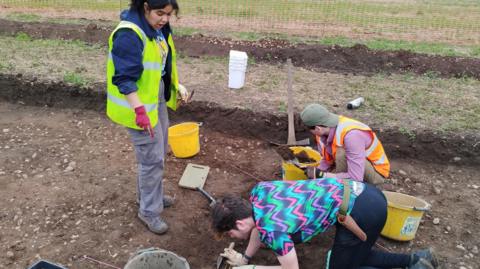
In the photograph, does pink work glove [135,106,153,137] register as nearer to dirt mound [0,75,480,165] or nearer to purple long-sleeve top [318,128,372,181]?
purple long-sleeve top [318,128,372,181]

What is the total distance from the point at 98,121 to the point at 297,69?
11.8ft

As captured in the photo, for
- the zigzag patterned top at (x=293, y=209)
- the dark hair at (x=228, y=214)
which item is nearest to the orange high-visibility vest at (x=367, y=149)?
the zigzag patterned top at (x=293, y=209)

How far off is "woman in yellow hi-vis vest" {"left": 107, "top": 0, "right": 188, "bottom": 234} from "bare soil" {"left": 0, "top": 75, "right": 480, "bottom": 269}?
43 cm

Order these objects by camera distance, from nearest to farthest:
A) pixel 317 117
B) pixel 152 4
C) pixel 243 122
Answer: pixel 152 4 → pixel 317 117 → pixel 243 122

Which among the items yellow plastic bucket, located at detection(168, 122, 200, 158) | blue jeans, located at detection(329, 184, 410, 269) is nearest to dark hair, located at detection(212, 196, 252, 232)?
blue jeans, located at detection(329, 184, 410, 269)

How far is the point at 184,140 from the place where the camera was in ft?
14.8

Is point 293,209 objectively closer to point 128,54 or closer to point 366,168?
point 366,168

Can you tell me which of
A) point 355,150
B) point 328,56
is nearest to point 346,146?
point 355,150

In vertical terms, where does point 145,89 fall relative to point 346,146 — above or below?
above

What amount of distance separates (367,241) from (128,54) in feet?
6.79

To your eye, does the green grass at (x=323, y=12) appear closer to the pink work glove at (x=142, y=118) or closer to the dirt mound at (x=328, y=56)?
the dirt mound at (x=328, y=56)

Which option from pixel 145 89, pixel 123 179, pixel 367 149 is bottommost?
pixel 123 179

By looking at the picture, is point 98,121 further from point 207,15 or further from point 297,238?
point 207,15

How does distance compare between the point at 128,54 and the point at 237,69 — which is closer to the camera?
the point at 128,54
